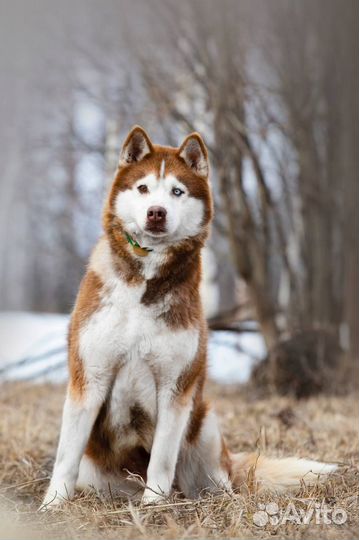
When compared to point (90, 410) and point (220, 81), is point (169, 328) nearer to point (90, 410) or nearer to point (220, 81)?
point (90, 410)

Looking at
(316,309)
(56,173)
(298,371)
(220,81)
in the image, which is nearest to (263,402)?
(298,371)

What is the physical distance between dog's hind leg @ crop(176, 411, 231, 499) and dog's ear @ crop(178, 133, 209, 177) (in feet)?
3.92

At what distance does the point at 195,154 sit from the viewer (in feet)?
10.3

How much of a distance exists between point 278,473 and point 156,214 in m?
1.41

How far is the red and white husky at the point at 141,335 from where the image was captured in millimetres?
2871

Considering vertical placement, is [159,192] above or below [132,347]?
above

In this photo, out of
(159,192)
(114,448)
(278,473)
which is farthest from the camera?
(278,473)

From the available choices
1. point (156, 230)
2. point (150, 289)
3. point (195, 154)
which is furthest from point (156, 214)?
point (195, 154)

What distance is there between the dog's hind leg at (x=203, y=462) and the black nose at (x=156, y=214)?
1.05 metres

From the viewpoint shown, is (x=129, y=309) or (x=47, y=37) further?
(x=47, y=37)

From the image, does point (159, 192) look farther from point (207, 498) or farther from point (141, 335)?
point (207, 498)

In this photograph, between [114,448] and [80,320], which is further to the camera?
[114,448]

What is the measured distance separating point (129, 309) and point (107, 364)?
25 centimetres

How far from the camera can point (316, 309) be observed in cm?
729
